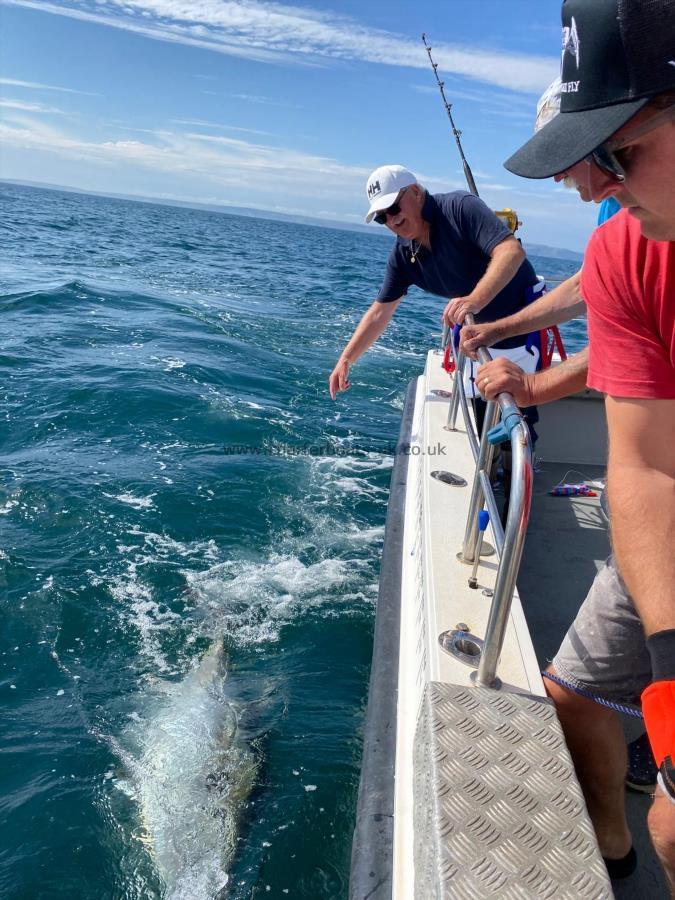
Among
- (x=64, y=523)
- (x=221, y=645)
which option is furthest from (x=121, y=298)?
(x=221, y=645)

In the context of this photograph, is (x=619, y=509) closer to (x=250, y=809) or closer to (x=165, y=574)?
(x=250, y=809)

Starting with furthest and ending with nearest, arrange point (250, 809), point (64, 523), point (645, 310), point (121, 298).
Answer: point (121, 298) < point (64, 523) < point (250, 809) < point (645, 310)

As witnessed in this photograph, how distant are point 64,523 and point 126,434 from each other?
7.38 ft

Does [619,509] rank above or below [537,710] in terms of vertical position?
above

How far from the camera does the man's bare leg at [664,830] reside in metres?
1.48

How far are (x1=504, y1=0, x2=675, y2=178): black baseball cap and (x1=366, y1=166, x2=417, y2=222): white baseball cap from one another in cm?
235

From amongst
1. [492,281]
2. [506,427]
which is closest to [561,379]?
[506,427]

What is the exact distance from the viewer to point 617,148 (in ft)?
4.00

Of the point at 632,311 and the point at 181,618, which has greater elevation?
the point at 632,311

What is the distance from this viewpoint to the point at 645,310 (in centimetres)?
159

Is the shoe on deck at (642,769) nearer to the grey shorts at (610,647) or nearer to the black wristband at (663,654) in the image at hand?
the grey shorts at (610,647)

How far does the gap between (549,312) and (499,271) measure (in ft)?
1.93

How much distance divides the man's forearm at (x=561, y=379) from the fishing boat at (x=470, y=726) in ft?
0.54

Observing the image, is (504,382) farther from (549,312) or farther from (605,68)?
(605,68)
